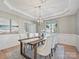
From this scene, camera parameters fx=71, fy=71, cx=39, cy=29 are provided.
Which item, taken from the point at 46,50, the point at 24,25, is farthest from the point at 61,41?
the point at 46,50

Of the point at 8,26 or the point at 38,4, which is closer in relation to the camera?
the point at 38,4

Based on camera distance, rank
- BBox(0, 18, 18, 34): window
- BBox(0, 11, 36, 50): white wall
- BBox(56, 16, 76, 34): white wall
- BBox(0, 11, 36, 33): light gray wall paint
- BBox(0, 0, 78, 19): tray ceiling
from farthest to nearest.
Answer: BBox(56, 16, 76, 34): white wall
BBox(0, 11, 36, 33): light gray wall paint
BBox(0, 18, 18, 34): window
BBox(0, 11, 36, 50): white wall
BBox(0, 0, 78, 19): tray ceiling

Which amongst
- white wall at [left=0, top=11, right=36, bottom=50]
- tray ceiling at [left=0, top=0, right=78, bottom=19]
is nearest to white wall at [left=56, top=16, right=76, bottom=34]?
tray ceiling at [left=0, top=0, right=78, bottom=19]

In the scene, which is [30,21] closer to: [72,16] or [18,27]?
[18,27]

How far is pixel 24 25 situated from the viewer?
6855 millimetres

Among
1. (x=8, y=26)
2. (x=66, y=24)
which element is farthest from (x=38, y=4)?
(x=66, y=24)

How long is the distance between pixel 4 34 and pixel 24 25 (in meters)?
2.43

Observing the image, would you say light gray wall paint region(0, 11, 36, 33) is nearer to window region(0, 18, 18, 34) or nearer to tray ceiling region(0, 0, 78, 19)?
window region(0, 18, 18, 34)

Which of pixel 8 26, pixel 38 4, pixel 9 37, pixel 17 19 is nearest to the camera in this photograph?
pixel 38 4

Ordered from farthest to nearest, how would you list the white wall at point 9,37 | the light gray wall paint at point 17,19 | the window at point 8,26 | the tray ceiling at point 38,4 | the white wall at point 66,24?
the white wall at point 66,24 → the light gray wall paint at point 17,19 → the window at point 8,26 → the white wall at point 9,37 → the tray ceiling at point 38,4

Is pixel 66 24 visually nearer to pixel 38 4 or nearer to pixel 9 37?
pixel 38 4

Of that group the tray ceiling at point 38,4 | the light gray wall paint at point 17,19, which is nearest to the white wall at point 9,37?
the light gray wall paint at point 17,19

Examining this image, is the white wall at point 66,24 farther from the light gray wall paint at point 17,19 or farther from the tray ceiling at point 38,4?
the light gray wall paint at point 17,19

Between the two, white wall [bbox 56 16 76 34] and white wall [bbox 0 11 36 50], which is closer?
white wall [bbox 0 11 36 50]
